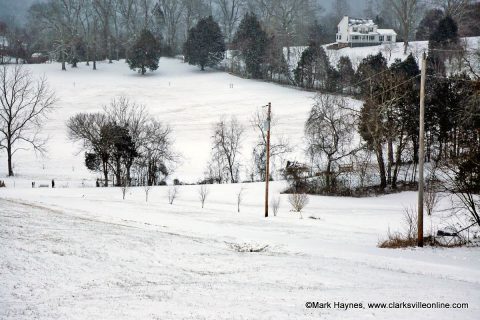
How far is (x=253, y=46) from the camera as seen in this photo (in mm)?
76688

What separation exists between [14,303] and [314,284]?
5.45 m

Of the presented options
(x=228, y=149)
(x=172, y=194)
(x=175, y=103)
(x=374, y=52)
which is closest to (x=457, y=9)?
(x=374, y=52)

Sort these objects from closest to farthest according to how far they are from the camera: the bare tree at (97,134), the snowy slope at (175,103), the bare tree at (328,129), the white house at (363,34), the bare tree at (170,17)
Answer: the bare tree at (328,129)
the bare tree at (97,134)
the snowy slope at (175,103)
the white house at (363,34)
the bare tree at (170,17)

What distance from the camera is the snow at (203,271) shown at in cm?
721

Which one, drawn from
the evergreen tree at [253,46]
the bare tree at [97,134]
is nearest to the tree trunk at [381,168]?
the bare tree at [97,134]

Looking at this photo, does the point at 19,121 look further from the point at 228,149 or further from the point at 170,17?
the point at 170,17

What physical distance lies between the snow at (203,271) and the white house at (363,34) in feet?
257

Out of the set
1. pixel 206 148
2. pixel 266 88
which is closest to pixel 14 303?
pixel 206 148

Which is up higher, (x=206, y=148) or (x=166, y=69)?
(x=166, y=69)

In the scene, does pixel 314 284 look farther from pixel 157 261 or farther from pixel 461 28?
pixel 461 28

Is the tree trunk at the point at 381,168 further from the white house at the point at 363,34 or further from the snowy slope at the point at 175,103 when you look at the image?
the white house at the point at 363,34

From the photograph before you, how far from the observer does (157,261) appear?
1026 centimetres

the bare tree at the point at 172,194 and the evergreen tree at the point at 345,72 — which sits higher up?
the evergreen tree at the point at 345,72

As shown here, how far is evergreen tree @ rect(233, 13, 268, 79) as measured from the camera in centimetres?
7694
